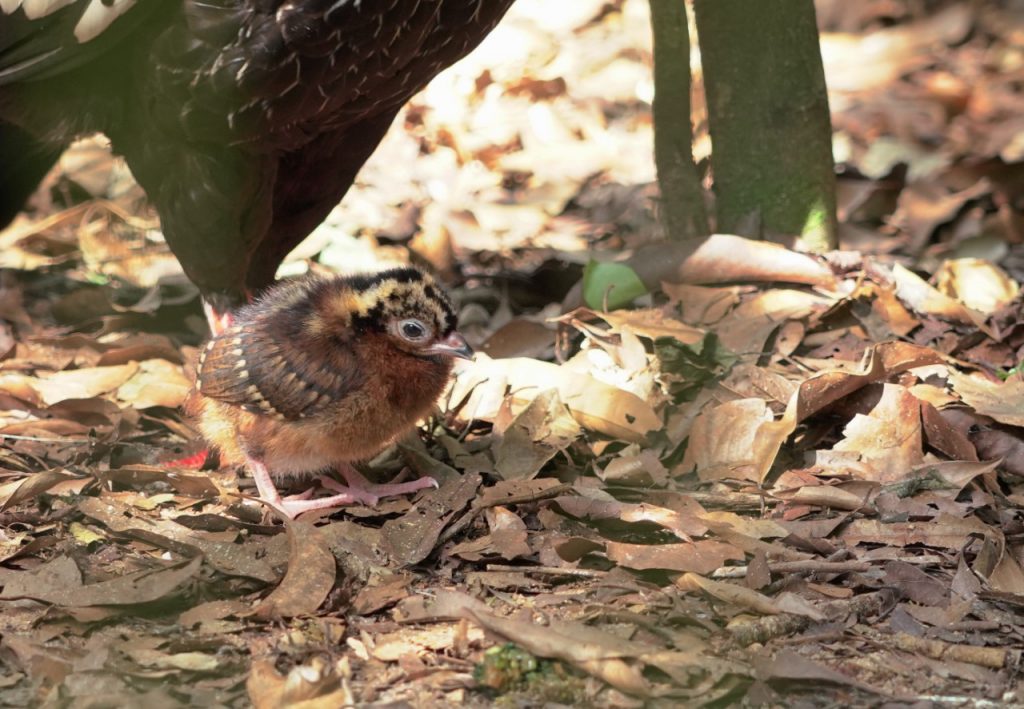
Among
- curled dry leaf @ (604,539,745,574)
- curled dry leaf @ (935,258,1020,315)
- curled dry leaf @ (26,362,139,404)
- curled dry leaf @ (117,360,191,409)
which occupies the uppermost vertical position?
curled dry leaf @ (26,362,139,404)

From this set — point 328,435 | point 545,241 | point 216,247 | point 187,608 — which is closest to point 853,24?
point 545,241

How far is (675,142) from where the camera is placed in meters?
4.63

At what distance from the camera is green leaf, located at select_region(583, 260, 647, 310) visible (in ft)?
14.4

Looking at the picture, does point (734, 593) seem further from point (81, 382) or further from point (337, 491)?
point (81, 382)

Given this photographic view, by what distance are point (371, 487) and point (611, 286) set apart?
1.24 metres

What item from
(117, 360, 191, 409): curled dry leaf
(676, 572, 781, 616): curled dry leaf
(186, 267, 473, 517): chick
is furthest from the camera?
(117, 360, 191, 409): curled dry leaf

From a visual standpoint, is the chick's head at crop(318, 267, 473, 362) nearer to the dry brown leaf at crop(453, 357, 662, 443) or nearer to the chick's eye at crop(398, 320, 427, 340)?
the chick's eye at crop(398, 320, 427, 340)

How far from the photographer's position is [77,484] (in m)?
3.53

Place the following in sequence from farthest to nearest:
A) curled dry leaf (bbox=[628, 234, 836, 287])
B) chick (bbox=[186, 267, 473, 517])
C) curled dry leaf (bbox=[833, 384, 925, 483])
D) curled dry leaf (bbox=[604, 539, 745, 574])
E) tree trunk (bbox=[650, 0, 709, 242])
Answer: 1. tree trunk (bbox=[650, 0, 709, 242])
2. curled dry leaf (bbox=[628, 234, 836, 287])
3. curled dry leaf (bbox=[833, 384, 925, 483])
4. chick (bbox=[186, 267, 473, 517])
5. curled dry leaf (bbox=[604, 539, 745, 574])

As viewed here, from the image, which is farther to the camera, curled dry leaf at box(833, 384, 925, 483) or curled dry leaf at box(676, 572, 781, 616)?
curled dry leaf at box(833, 384, 925, 483)

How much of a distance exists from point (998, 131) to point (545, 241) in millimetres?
2321

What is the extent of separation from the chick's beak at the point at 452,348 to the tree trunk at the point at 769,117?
1.58 m

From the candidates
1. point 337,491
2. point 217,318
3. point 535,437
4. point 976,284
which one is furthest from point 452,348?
point 976,284

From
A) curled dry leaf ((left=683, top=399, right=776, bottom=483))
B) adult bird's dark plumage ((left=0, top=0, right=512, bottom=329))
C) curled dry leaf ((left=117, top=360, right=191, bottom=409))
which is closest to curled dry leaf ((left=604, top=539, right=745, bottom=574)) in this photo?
curled dry leaf ((left=683, top=399, right=776, bottom=483))
